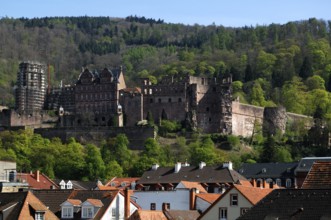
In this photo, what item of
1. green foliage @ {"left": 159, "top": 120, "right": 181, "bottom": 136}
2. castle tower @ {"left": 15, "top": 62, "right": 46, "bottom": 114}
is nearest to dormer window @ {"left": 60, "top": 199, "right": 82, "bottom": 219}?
green foliage @ {"left": 159, "top": 120, "right": 181, "bottom": 136}

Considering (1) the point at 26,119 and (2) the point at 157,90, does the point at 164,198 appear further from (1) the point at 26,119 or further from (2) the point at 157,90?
(1) the point at 26,119

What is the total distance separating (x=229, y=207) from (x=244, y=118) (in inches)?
4068

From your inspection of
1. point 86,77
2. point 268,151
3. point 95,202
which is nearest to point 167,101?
point 86,77

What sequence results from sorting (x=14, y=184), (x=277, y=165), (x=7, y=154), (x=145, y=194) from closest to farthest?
(x=14, y=184)
(x=145, y=194)
(x=277, y=165)
(x=7, y=154)

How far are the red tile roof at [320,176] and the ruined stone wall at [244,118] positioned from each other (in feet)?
362

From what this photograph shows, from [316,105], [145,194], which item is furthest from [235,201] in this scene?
[316,105]

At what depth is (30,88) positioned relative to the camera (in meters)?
168

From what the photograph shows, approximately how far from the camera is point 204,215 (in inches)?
1999

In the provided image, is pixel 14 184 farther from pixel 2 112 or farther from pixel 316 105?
pixel 316 105

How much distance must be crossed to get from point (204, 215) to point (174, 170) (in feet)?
138

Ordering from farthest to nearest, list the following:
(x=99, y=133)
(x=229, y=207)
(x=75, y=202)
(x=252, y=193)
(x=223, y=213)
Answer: (x=99, y=133)
(x=75, y=202)
(x=252, y=193)
(x=229, y=207)
(x=223, y=213)

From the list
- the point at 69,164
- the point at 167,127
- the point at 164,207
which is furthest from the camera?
the point at 167,127

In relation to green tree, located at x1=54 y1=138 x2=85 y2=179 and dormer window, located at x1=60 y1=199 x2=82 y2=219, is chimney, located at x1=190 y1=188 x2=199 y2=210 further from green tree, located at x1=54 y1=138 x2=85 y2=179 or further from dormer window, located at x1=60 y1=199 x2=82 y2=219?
green tree, located at x1=54 y1=138 x2=85 y2=179

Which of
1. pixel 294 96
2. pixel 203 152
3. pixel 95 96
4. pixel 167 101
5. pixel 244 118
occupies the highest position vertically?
pixel 95 96
